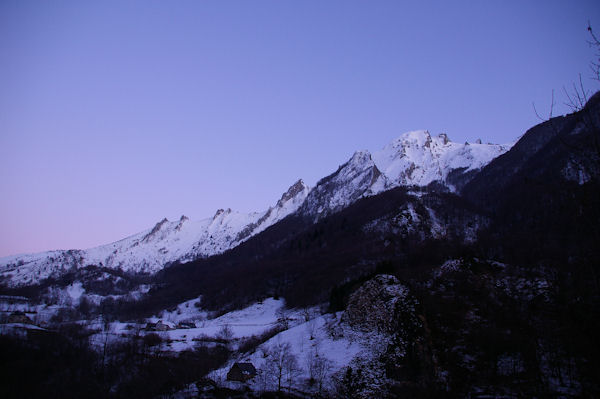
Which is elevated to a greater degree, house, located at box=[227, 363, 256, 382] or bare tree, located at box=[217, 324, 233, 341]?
bare tree, located at box=[217, 324, 233, 341]

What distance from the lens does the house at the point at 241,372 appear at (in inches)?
1784

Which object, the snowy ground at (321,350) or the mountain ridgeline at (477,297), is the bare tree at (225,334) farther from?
the snowy ground at (321,350)

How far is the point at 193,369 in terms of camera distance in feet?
186

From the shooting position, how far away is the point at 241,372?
151ft

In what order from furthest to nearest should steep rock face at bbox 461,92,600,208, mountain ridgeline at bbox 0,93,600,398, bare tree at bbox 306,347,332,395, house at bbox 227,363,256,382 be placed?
steep rock face at bbox 461,92,600,208 → house at bbox 227,363,256,382 → bare tree at bbox 306,347,332,395 → mountain ridgeline at bbox 0,93,600,398

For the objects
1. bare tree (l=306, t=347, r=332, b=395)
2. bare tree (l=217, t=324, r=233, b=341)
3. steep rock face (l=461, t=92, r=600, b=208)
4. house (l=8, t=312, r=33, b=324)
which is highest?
steep rock face (l=461, t=92, r=600, b=208)

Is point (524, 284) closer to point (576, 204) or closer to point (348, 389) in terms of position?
point (348, 389)

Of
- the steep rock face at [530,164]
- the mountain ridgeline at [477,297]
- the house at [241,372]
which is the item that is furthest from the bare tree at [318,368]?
the steep rock face at [530,164]

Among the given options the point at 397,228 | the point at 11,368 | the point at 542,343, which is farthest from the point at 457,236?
the point at 11,368

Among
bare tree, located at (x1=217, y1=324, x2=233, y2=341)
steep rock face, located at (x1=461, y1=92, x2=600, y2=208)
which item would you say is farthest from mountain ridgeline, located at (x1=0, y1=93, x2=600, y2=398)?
steep rock face, located at (x1=461, y1=92, x2=600, y2=208)

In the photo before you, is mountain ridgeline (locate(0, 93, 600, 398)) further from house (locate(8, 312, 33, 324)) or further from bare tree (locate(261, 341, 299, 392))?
house (locate(8, 312, 33, 324))

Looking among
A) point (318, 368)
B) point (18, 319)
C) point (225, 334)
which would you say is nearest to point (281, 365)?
point (318, 368)

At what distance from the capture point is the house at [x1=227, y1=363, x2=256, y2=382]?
4531 centimetres

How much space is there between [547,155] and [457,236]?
70673 mm
